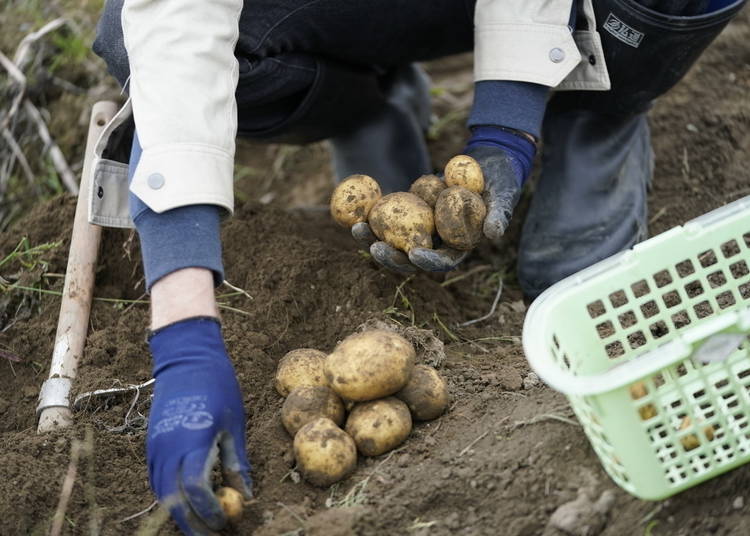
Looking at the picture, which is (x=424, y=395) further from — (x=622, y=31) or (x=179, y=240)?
(x=622, y=31)

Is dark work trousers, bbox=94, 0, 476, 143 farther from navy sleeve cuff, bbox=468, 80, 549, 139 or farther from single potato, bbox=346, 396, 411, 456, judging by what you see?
single potato, bbox=346, 396, 411, 456

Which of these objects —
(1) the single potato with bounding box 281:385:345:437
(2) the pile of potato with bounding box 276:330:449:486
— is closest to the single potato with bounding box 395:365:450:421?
(2) the pile of potato with bounding box 276:330:449:486

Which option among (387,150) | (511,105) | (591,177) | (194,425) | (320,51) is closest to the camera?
(194,425)

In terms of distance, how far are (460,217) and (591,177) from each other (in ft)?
2.46

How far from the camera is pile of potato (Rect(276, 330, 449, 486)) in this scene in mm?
1653

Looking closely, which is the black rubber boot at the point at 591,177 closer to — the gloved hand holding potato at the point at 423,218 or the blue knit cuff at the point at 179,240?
the gloved hand holding potato at the point at 423,218

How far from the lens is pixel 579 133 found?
2.52 meters

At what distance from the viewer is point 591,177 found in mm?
2510

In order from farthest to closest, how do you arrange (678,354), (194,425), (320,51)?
(320,51), (194,425), (678,354)

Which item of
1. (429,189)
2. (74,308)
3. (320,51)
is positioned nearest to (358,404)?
(429,189)

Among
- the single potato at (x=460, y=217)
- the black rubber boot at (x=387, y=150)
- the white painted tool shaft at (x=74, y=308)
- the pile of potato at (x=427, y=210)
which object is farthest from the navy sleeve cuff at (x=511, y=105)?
the white painted tool shaft at (x=74, y=308)

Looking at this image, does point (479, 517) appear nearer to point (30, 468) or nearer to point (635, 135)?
point (30, 468)

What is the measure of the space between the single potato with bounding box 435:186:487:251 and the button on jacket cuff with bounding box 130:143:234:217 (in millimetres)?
509

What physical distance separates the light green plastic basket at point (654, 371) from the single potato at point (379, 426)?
1.14 ft
